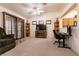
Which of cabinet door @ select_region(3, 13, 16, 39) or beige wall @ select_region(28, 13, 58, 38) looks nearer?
cabinet door @ select_region(3, 13, 16, 39)

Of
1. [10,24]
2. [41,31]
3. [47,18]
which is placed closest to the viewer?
[10,24]

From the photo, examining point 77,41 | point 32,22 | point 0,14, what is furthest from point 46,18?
point 77,41

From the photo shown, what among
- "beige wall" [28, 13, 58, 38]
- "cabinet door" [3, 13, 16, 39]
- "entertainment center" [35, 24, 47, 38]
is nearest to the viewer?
"cabinet door" [3, 13, 16, 39]

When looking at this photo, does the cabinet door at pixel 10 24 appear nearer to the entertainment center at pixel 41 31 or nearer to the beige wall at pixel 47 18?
the entertainment center at pixel 41 31

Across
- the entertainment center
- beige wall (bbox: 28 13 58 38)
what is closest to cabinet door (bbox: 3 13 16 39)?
the entertainment center

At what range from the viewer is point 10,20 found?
8.00m

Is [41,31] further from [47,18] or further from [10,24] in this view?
[10,24]

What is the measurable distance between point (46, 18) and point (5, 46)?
8.23 metres

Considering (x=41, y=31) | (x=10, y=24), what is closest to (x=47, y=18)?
(x=41, y=31)

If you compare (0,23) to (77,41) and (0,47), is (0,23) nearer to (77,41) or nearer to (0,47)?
(0,47)

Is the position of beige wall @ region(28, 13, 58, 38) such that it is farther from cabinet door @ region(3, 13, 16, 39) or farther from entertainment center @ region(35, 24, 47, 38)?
cabinet door @ region(3, 13, 16, 39)

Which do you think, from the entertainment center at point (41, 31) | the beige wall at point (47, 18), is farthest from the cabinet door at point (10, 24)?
the beige wall at point (47, 18)

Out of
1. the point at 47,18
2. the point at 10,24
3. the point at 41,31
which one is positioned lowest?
the point at 41,31

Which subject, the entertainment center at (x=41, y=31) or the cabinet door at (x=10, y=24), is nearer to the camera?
the cabinet door at (x=10, y=24)
